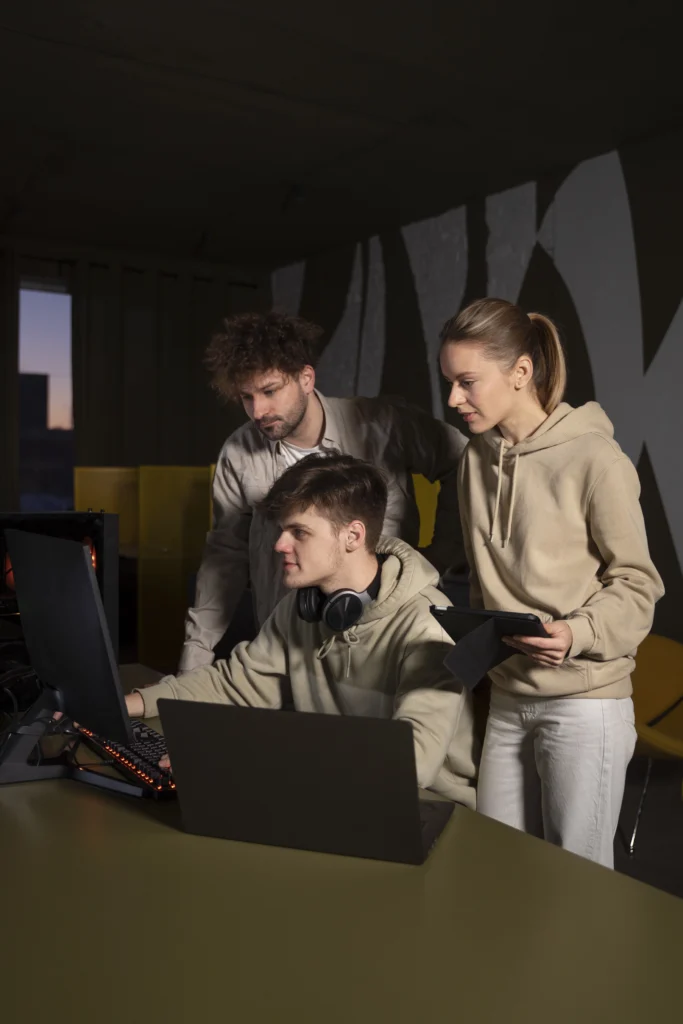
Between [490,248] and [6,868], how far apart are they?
14.1 feet

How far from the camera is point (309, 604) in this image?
1.57m

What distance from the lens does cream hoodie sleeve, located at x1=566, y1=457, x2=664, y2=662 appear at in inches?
59.9

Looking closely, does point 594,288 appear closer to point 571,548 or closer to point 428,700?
point 571,548

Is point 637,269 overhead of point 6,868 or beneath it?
overhead

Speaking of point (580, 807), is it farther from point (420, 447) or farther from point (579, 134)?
point (579, 134)

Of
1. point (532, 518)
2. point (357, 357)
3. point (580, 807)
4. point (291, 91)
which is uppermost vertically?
point (291, 91)

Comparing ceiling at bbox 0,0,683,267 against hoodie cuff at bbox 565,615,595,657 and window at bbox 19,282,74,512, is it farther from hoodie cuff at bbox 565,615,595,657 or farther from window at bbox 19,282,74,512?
hoodie cuff at bbox 565,615,595,657

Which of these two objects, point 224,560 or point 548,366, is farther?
point 224,560

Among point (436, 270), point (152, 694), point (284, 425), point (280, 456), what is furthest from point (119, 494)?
point (152, 694)

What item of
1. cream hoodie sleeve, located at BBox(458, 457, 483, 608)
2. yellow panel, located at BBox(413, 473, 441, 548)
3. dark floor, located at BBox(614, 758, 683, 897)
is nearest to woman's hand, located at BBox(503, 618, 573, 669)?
cream hoodie sleeve, located at BBox(458, 457, 483, 608)

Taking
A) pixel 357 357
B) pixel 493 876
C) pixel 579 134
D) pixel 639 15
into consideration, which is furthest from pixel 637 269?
pixel 493 876

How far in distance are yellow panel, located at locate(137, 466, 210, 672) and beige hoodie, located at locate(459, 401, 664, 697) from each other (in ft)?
10.6

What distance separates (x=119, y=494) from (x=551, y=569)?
3.77 m

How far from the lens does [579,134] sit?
3.96 metres
